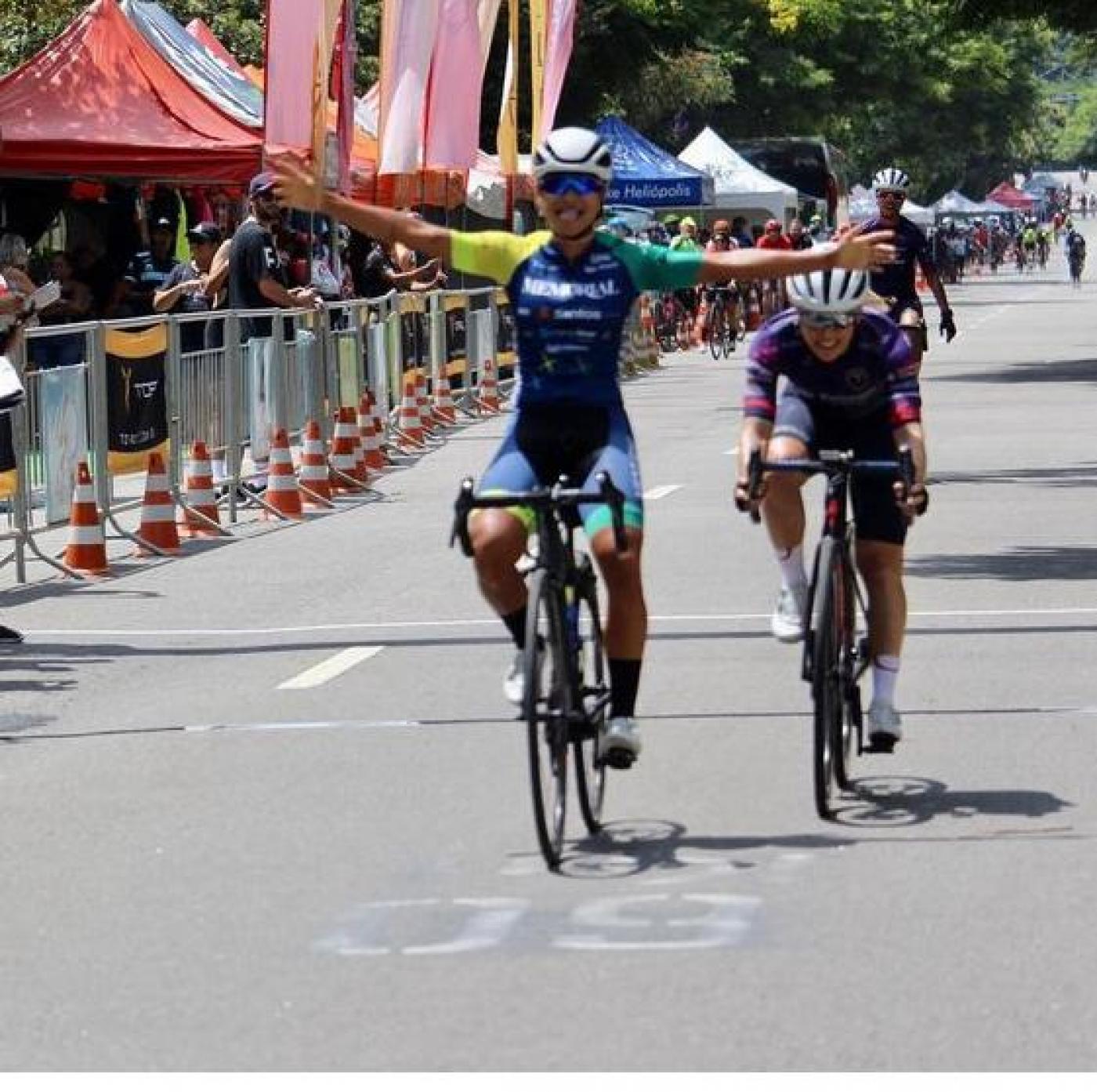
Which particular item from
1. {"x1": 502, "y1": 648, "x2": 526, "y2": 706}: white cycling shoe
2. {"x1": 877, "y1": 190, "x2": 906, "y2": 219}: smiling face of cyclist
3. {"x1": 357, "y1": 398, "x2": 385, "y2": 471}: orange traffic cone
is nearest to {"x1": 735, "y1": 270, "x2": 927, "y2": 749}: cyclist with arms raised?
{"x1": 502, "y1": 648, "x2": 526, "y2": 706}: white cycling shoe

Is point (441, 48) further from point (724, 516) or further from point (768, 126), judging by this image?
point (768, 126)

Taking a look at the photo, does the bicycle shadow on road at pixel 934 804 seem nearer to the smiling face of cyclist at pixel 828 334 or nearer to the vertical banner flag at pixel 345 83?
the smiling face of cyclist at pixel 828 334

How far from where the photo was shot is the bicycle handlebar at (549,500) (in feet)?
26.8

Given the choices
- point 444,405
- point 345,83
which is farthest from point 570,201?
point 444,405

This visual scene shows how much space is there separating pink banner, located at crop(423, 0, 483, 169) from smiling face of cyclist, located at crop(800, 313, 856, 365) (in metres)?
20.4

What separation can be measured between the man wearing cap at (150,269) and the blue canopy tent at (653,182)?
792 inches

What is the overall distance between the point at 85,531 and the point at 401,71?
11.7 m

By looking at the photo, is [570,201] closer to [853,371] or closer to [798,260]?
[798,260]

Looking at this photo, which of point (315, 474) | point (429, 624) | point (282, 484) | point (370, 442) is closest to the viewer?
point (429, 624)

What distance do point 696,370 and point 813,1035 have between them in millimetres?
35265

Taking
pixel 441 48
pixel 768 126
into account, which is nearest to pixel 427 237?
pixel 441 48

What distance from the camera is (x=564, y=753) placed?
26.7ft

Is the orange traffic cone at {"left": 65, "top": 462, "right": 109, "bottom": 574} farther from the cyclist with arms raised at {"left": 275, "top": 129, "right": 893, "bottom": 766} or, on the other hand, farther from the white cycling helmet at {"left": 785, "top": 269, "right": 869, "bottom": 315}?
the white cycling helmet at {"left": 785, "top": 269, "right": 869, "bottom": 315}

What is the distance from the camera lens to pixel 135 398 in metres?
18.1
